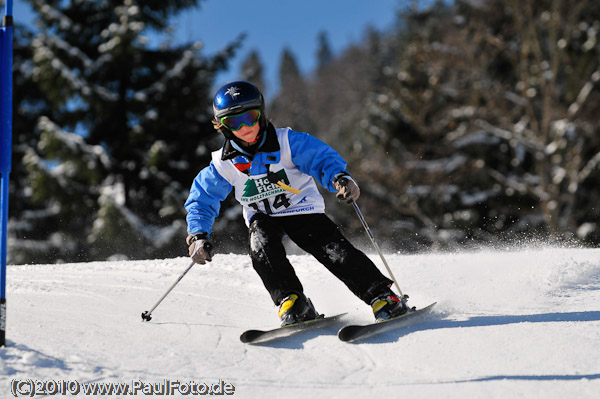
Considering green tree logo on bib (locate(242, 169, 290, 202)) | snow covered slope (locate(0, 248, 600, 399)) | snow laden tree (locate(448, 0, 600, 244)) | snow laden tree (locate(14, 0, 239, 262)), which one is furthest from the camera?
snow laden tree (locate(448, 0, 600, 244))

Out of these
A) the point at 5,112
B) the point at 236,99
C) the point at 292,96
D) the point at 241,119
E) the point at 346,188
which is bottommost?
the point at 346,188

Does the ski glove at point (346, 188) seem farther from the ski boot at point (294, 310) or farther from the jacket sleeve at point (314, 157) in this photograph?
the ski boot at point (294, 310)

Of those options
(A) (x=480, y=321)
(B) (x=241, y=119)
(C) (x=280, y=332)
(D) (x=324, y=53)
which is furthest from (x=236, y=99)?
(D) (x=324, y=53)

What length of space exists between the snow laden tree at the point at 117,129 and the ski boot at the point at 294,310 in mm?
9127

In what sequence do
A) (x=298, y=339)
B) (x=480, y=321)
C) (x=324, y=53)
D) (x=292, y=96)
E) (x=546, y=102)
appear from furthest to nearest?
(x=324, y=53)
(x=292, y=96)
(x=546, y=102)
(x=480, y=321)
(x=298, y=339)

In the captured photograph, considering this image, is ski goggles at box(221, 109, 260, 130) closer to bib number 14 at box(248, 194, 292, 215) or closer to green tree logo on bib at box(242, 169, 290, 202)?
green tree logo on bib at box(242, 169, 290, 202)

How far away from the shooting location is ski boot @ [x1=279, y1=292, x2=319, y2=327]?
2.91 meters

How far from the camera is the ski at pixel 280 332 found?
8.62 feet

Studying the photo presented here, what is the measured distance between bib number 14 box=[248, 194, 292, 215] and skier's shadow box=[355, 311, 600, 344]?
3.47 ft

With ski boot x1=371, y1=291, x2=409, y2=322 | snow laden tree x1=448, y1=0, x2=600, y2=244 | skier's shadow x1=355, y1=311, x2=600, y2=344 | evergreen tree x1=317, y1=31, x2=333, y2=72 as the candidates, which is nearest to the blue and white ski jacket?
ski boot x1=371, y1=291, x2=409, y2=322

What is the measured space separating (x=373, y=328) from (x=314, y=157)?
1136 mm

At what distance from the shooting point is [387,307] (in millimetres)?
2949

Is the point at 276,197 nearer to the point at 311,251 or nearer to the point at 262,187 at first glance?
the point at 262,187

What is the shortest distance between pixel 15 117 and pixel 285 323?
15591mm
